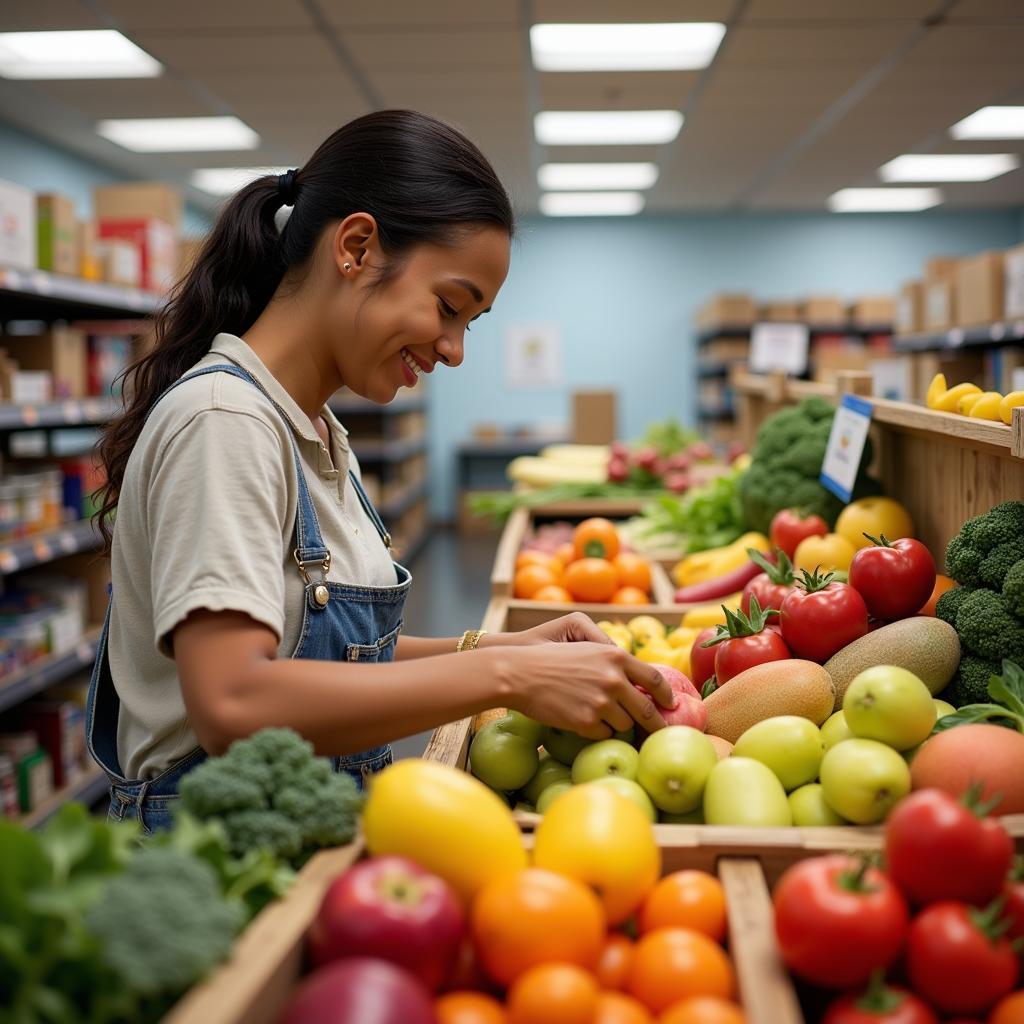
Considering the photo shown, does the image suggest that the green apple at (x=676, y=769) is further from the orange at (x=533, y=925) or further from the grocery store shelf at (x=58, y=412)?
the grocery store shelf at (x=58, y=412)

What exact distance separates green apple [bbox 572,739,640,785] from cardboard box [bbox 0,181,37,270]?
314 cm

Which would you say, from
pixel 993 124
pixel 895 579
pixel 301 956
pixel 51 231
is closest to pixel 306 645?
pixel 301 956

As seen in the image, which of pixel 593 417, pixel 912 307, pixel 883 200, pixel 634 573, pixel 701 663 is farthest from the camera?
pixel 883 200

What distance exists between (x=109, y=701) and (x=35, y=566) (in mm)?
3645

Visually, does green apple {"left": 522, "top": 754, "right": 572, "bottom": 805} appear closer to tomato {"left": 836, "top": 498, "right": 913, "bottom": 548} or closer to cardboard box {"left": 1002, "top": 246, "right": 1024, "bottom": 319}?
tomato {"left": 836, "top": 498, "right": 913, "bottom": 548}

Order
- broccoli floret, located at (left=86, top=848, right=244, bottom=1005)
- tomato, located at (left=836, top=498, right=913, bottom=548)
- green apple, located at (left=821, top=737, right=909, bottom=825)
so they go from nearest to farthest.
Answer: broccoli floret, located at (left=86, top=848, right=244, bottom=1005), green apple, located at (left=821, top=737, right=909, bottom=825), tomato, located at (left=836, top=498, right=913, bottom=548)

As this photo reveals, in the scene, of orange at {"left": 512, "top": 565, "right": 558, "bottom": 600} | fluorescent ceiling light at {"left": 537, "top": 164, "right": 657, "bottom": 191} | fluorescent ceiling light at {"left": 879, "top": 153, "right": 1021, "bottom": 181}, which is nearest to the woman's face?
orange at {"left": 512, "top": 565, "right": 558, "bottom": 600}

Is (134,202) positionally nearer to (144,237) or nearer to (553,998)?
(144,237)

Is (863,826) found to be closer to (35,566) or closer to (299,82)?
(35,566)

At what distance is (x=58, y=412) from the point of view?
409 cm

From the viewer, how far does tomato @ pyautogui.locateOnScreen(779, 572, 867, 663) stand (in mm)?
1577

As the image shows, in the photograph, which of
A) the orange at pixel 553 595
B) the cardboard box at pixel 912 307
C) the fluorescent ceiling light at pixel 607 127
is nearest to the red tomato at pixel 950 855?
the orange at pixel 553 595

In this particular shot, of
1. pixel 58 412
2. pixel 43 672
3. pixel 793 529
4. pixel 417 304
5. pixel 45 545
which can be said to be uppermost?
pixel 417 304

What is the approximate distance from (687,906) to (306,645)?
2.09 feet
